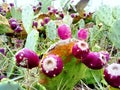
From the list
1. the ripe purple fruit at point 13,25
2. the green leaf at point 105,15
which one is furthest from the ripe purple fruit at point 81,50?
the ripe purple fruit at point 13,25

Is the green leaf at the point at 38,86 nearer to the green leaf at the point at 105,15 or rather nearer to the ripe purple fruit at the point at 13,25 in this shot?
the green leaf at the point at 105,15

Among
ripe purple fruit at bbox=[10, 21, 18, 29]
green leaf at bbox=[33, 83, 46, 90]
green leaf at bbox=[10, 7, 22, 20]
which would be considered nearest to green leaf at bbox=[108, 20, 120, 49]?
green leaf at bbox=[33, 83, 46, 90]

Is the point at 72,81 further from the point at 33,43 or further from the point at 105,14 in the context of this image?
the point at 105,14

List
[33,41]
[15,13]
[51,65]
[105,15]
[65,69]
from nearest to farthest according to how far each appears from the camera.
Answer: [51,65]
[65,69]
[33,41]
[105,15]
[15,13]

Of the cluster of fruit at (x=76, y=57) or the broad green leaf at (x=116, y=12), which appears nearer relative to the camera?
the cluster of fruit at (x=76, y=57)

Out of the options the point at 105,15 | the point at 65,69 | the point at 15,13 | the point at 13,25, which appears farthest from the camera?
the point at 15,13

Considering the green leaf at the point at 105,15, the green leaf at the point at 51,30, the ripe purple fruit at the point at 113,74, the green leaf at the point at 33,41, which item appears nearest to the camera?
the ripe purple fruit at the point at 113,74

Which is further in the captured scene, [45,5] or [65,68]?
[45,5]

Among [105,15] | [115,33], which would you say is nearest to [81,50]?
[115,33]

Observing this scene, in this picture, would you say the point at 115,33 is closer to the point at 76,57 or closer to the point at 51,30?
the point at 76,57
